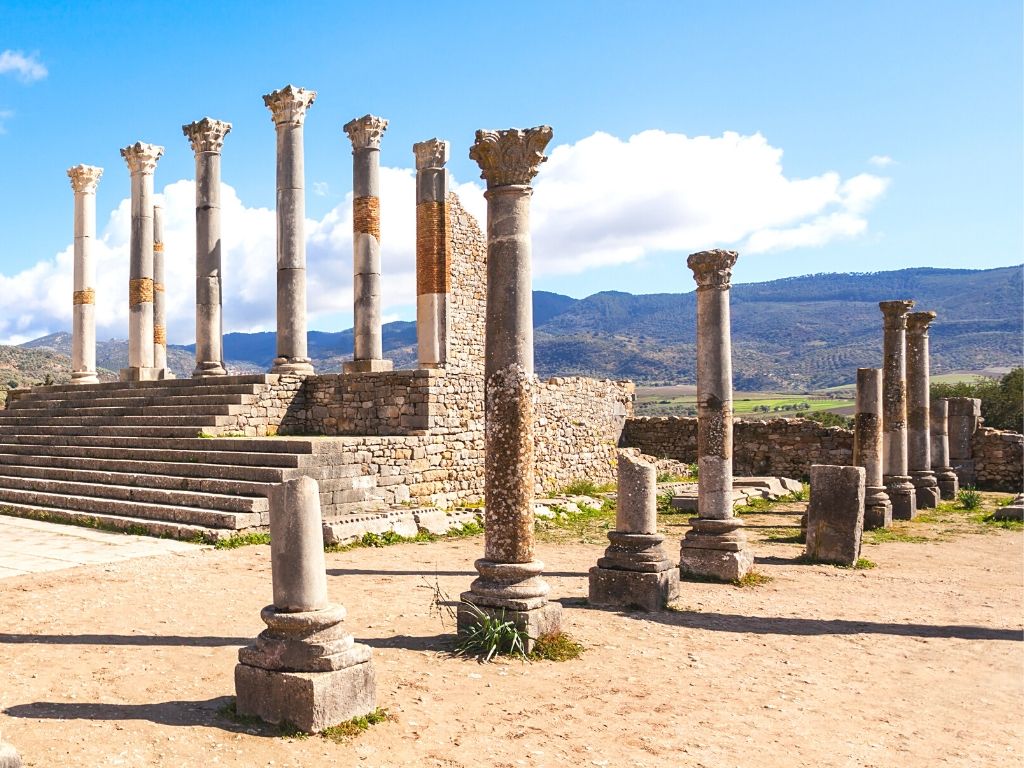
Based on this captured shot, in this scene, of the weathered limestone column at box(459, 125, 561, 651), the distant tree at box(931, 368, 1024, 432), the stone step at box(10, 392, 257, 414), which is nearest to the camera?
the weathered limestone column at box(459, 125, 561, 651)

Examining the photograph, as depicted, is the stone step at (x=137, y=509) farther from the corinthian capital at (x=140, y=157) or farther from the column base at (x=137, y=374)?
the corinthian capital at (x=140, y=157)

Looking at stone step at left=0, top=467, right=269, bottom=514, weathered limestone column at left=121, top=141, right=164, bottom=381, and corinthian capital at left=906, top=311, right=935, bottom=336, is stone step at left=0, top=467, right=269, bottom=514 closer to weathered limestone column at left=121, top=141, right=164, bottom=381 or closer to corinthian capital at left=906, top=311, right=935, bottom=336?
weathered limestone column at left=121, top=141, right=164, bottom=381

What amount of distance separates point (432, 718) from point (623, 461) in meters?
4.04

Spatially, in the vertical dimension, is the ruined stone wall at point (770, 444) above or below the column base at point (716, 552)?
above

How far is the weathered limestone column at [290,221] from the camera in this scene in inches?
773

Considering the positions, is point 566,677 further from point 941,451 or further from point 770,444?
point 770,444

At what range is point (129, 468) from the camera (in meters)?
15.6

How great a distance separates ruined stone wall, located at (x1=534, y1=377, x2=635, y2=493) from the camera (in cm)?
2050

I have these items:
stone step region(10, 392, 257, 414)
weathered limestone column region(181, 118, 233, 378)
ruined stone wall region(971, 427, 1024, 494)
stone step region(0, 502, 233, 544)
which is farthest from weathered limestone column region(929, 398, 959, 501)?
weathered limestone column region(181, 118, 233, 378)

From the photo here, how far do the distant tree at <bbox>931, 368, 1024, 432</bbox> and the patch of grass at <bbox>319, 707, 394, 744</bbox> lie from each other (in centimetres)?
2741

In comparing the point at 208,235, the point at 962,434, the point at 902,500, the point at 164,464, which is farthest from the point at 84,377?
the point at 962,434

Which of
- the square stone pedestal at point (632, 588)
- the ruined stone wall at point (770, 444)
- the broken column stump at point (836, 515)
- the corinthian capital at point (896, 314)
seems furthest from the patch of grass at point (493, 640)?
the ruined stone wall at point (770, 444)

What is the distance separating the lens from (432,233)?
71.6ft

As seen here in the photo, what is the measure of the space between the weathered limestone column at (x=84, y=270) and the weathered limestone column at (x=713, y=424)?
1928cm
